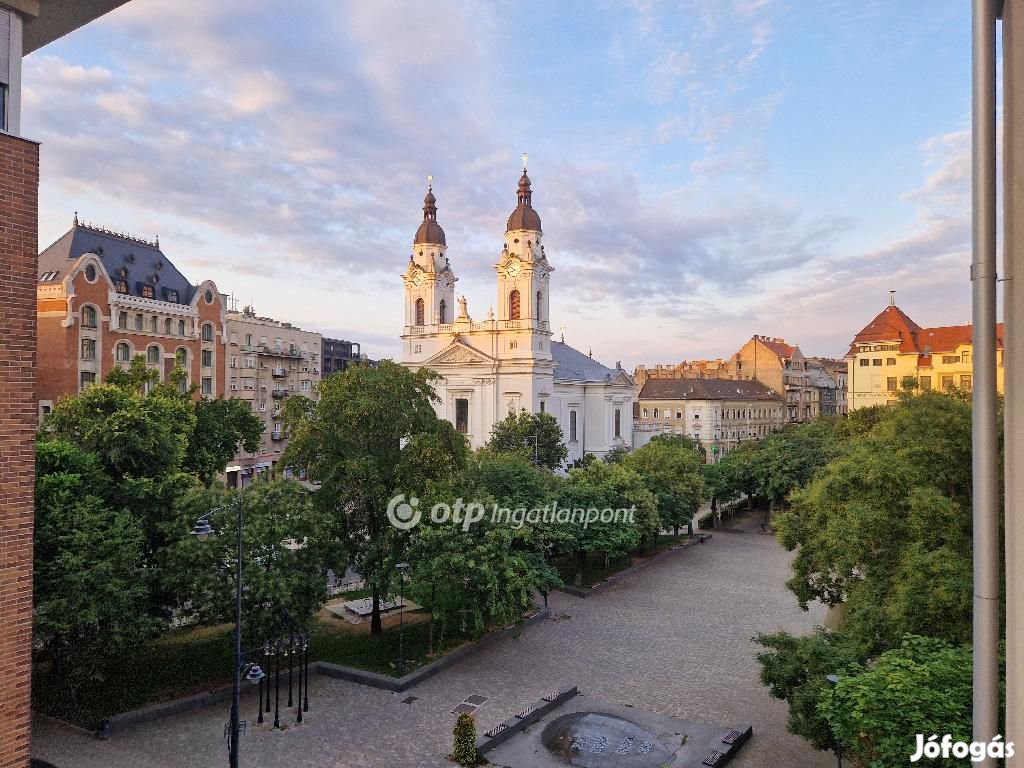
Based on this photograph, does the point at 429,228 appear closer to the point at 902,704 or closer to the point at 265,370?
the point at 265,370

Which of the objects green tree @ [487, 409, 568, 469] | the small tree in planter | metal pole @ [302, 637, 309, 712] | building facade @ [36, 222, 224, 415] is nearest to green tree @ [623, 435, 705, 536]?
green tree @ [487, 409, 568, 469]

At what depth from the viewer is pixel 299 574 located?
18062 millimetres

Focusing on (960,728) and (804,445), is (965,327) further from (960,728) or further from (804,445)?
(960,728)

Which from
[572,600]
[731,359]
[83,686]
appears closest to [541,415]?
[572,600]

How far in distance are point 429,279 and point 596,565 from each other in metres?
39.5

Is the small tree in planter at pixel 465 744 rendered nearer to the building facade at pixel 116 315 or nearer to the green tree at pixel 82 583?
the green tree at pixel 82 583

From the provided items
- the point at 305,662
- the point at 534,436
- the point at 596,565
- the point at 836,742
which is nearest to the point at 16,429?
the point at 305,662

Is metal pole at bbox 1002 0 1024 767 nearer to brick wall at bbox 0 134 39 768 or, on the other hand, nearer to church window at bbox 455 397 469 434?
brick wall at bbox 0 134 39 768

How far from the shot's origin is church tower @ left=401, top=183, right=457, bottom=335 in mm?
66000

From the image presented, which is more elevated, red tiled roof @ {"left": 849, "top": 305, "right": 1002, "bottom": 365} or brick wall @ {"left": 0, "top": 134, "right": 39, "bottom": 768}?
red tiled roof @ {"left": 849, "top": 305, "right": 1002, "bottom": 365}

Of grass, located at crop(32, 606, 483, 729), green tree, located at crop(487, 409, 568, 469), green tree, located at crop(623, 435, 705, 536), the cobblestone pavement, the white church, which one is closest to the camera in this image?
the cobblestone pavement

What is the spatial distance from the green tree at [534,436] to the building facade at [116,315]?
22.3m

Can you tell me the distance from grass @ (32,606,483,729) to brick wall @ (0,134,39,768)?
9139mm

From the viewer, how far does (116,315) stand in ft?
146
